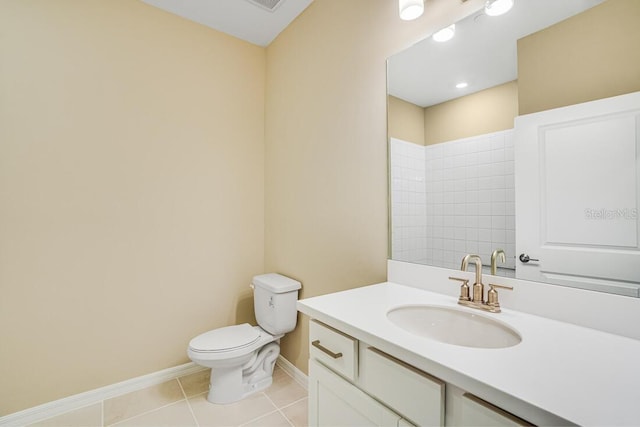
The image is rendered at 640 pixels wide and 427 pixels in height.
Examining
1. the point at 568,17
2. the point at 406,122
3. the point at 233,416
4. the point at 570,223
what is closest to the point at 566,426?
the point at 570,223

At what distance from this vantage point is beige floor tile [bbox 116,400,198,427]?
1.70 meters

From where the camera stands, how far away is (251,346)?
6.29 feet

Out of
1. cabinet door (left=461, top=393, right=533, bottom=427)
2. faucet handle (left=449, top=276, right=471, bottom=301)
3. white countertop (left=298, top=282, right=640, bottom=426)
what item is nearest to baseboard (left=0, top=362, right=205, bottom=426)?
white countertop (left=298, top=282, right=640, bottom=426)

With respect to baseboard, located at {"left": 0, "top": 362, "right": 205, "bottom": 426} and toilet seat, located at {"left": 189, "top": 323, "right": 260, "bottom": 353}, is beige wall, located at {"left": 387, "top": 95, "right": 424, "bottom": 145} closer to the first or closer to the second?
toilet seat, located at {"left": 189, "top": 323, "right": 260, "bottom": 353}

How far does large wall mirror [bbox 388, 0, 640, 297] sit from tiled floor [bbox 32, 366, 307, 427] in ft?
3.98

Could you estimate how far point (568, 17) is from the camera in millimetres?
976

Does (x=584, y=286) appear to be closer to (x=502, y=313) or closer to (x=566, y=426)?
(x=502, y=313)

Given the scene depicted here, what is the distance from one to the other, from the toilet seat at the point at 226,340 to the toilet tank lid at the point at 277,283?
31 cm

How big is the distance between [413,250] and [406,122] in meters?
0.63

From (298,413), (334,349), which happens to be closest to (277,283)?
(298,413)

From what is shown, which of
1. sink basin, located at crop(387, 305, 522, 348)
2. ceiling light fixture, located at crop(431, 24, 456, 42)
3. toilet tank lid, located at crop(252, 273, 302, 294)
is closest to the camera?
sink basin, located at crop(387, 305, 522, 348)

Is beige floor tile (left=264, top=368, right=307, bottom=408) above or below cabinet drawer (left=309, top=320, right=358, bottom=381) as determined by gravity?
Answer: below

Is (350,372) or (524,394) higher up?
(524,394)

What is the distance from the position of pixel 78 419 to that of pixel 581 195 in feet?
8.78
